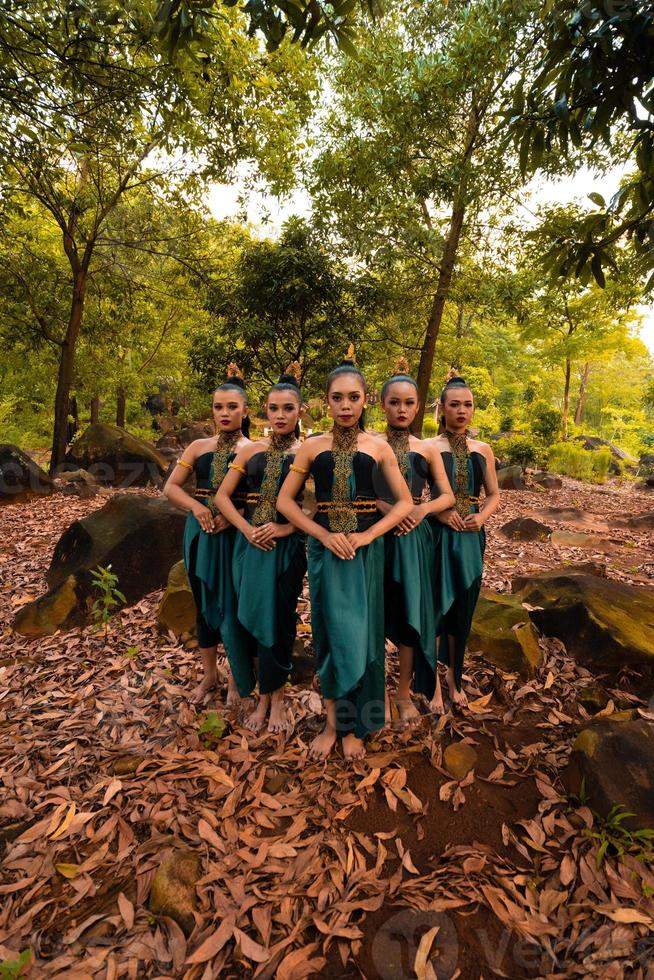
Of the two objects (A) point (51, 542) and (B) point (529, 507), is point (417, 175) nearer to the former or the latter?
(B) point (529, 507)

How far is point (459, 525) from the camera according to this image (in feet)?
10.4

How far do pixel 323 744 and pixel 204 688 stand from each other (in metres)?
1.06

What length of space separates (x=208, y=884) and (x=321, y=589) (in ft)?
4.72

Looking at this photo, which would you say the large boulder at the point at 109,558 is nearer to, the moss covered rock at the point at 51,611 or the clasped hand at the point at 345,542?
the moss covered rock at the point at 51,611

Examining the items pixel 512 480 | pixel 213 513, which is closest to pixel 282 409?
pixel 213 513

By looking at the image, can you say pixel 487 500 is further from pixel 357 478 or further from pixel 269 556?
pixel 269 556

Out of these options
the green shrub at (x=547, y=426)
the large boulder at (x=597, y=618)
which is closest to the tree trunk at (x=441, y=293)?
the large boulder at (x=597, y=618)

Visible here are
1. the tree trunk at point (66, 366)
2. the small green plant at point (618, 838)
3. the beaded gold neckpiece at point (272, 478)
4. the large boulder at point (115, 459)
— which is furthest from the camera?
the large boulder at point (115, 459)

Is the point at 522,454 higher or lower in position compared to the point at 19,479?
lower

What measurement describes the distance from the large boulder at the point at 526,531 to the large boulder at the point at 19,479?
28.2 ft

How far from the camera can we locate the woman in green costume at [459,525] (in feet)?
10.4

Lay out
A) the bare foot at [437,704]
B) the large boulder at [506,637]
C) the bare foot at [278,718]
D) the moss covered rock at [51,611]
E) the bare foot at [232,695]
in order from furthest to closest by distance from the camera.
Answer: the moss covered rock at [51,611], the large boulder at [506,637], the bare foot at [232,695], the bare foot at [437,704], the bare foot at [278,718]

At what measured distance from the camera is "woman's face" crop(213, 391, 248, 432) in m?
3.11

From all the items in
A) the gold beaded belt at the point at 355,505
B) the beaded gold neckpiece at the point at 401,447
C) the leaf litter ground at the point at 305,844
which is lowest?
the leaf litter ground at the point at 305,844
